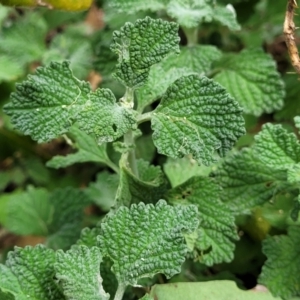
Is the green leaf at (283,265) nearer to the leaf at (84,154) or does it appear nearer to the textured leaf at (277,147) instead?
the textured leaf at (277,147)

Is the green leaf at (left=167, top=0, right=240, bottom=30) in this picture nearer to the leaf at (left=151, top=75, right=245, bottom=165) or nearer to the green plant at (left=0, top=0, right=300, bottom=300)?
the green plant at (left=0, top=0, right=300, bottom=300)

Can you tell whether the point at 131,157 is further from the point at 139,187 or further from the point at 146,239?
the point at 146,239

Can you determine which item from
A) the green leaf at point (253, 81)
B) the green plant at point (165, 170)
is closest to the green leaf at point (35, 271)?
the green plant at point (165, 170)

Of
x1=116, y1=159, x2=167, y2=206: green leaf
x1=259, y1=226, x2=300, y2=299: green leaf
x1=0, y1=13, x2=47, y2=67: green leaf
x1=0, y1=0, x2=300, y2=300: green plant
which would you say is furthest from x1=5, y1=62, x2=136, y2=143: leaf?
x1=0, y1=13, x2=47, y2=67: green leaf

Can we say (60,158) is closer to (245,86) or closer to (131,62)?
(131,62)

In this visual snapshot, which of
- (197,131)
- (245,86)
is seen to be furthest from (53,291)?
(245,86)

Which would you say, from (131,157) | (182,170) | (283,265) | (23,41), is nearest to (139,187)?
(131,157)
